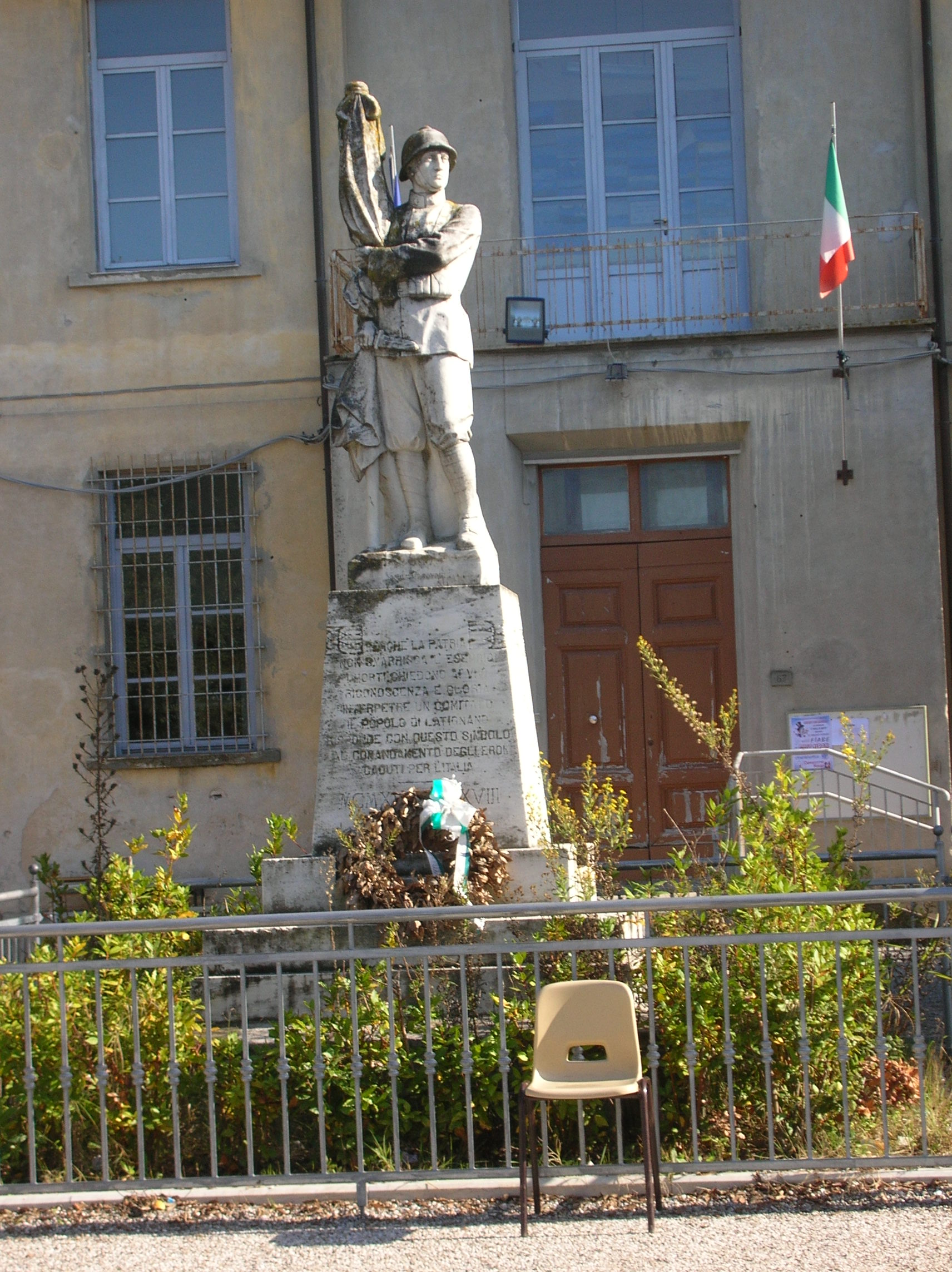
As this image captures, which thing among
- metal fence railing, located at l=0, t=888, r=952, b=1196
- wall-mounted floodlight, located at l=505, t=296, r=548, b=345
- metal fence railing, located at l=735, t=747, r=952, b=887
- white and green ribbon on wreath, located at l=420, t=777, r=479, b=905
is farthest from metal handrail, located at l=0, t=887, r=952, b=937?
wall-mounted floodlight, located at l=505, t=296, r=548, b=345

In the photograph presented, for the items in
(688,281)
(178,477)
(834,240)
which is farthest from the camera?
(688,281)

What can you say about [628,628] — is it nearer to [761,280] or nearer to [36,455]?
[761,280]

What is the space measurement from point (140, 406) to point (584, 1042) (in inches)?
337

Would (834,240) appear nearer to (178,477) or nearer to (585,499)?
(585,499)

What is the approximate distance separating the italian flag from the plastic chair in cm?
724

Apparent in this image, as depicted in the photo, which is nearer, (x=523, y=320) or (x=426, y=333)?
(x=426, y=333)

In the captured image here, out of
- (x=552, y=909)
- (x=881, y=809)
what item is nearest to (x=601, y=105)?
(x=881, y=809)

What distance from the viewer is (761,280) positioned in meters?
11.8

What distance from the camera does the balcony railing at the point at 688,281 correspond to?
1155 cm

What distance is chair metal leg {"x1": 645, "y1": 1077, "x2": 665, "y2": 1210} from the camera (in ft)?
14.5

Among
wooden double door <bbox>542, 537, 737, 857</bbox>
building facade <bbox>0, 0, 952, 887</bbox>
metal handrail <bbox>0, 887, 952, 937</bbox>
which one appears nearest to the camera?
metal handrail <bbox>0, 887, 952, 937</bbox>

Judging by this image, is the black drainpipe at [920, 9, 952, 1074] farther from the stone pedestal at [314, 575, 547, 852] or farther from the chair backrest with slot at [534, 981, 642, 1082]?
the chair backrest with slot at [534, 981, 642, 1082]

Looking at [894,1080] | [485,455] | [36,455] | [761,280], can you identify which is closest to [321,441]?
[485,455]

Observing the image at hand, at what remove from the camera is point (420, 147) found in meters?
7.16
